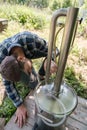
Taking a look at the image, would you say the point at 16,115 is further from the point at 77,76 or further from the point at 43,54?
the point at 77,76

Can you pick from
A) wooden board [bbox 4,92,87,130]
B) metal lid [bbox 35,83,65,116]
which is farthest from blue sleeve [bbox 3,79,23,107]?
metal lid [bbox 35,83,65,116]

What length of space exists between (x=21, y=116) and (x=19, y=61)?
586mm

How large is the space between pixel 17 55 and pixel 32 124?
64 cm

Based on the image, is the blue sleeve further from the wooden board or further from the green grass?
the green grass

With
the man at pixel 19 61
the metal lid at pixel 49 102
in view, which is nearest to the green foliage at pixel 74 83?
the man at pixel 19 61

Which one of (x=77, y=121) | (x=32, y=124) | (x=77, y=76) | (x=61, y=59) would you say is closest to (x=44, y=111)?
(x=61, y=59)

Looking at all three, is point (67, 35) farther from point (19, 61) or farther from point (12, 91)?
point (12, 91)

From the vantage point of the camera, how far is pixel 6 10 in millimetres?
5453

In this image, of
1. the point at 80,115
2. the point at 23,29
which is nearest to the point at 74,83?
the point at 80,115

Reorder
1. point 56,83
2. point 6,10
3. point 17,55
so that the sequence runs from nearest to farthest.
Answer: point 56,83 < point 17,55 < point 6,10

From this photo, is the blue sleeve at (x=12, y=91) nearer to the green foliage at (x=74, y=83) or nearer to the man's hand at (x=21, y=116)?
the man's hand at (x=21, y=116)

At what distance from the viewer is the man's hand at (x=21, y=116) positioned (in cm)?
150

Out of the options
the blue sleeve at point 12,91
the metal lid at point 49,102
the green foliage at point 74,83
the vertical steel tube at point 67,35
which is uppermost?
the vertical steel tube at point 67,35

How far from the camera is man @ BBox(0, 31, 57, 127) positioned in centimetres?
114
